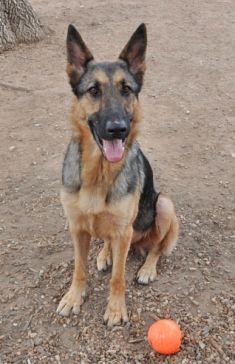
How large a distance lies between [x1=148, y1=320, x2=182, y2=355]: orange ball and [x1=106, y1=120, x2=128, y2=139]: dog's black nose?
151cm

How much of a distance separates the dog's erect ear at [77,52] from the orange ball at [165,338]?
210 cm

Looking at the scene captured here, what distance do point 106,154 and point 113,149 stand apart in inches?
2.5

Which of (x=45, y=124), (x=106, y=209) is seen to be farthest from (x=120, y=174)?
(x=45, y=124)

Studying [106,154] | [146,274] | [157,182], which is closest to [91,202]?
[106,154]

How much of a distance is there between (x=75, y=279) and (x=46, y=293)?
0.31 metres

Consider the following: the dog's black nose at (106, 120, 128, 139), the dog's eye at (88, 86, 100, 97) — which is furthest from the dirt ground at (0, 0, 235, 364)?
the dog's eye at (88, 86, 100, 97)

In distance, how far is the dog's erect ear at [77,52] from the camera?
362 cm

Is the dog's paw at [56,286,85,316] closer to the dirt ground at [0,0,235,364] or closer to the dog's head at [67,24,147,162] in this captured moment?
the dirt ground at [0,0,235,364]

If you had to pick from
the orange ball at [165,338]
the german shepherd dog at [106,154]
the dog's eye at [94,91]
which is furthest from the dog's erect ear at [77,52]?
the orange ball at [165,338]

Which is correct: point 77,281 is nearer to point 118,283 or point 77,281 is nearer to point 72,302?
point 72,302

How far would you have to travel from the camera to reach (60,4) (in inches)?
449

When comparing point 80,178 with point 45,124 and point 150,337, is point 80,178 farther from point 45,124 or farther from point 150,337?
point 45,124

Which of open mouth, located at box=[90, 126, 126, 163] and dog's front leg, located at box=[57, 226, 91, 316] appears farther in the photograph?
dog's front leg, located at box=[57, 226, 91, 316]

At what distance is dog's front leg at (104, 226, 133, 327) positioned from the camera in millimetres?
3816
